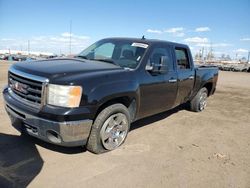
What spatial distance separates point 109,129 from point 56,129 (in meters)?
0.98

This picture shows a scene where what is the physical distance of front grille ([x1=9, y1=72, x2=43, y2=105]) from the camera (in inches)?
148

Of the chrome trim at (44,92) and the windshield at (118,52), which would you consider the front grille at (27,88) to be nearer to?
the chrome trim at (44,92)

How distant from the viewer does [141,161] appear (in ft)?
13.6

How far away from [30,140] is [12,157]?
70 centimetres

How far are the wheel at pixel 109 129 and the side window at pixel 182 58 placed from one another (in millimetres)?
2299

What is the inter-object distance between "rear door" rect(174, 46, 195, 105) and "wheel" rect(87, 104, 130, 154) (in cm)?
208

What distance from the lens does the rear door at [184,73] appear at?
20.1 feet

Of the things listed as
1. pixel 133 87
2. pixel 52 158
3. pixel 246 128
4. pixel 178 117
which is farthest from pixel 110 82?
pixel 246 128

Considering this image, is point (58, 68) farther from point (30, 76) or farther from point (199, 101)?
point (199, 101)

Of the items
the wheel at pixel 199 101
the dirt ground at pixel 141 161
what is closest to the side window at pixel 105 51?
Result: the dirt ground at pixel 141 161

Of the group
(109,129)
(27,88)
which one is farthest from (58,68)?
(109,129)

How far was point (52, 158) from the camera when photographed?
13.2ft

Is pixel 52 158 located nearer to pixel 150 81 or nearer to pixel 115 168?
pixel 115 168

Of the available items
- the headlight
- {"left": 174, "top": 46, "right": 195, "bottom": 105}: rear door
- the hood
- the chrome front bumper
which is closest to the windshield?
the hood
